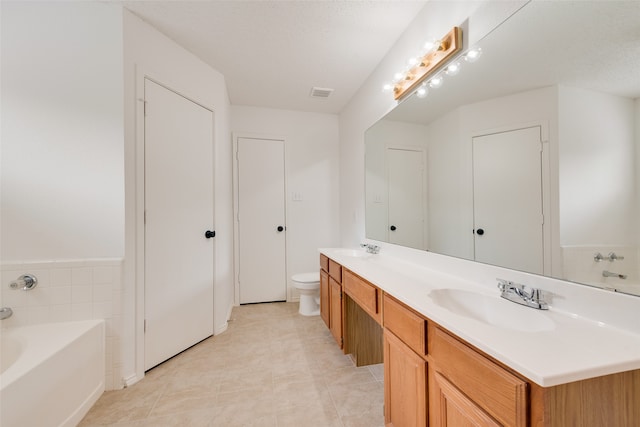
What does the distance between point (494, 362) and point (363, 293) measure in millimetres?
897

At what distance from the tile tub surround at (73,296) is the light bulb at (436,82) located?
2.38 metres

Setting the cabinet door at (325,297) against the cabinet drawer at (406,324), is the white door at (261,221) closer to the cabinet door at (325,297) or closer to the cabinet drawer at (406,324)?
the cabinet door at (325,297)

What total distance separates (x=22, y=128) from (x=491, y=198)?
2.81m

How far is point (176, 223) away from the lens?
2.08 meters

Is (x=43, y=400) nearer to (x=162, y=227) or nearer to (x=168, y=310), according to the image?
(x=168, y=310)

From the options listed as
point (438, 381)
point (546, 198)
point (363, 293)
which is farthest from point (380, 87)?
point (438, 381)

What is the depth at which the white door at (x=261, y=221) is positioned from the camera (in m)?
3.19

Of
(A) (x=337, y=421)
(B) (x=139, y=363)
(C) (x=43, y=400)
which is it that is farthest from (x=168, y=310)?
(A) (x=337, y=421)

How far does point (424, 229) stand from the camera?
1.75m

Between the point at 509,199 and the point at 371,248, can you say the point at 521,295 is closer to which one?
the point at 509,199

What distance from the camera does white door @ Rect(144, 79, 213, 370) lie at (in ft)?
6.19

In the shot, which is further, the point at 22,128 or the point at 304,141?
the point at 304,141

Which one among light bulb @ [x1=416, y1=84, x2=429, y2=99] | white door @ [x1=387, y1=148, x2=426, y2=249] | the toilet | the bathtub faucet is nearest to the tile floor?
the toilet

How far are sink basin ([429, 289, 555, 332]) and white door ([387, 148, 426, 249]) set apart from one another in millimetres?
579
